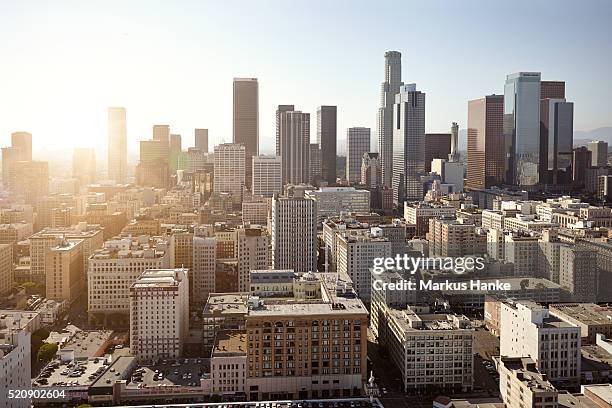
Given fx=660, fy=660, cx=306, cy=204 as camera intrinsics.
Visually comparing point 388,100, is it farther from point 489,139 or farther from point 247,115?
point 489,139

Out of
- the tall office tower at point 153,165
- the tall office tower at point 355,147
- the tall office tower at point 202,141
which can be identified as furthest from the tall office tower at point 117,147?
the tall office tower at point 355,147

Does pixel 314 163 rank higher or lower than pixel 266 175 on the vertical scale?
higher

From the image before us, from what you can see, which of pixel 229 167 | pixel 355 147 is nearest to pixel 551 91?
pixel 355 147

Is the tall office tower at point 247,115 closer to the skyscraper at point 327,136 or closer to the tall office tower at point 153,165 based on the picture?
the skyscraper at point 327,136

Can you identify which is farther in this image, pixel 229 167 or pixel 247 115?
pixel 247 115

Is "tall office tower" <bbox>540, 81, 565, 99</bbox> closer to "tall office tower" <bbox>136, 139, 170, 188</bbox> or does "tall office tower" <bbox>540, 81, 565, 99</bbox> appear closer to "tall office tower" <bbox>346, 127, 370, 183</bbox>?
"tall office tower" <bbox>346, 127, 370, 183</bbox>

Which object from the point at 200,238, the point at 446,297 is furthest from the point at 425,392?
the point at 200,238
